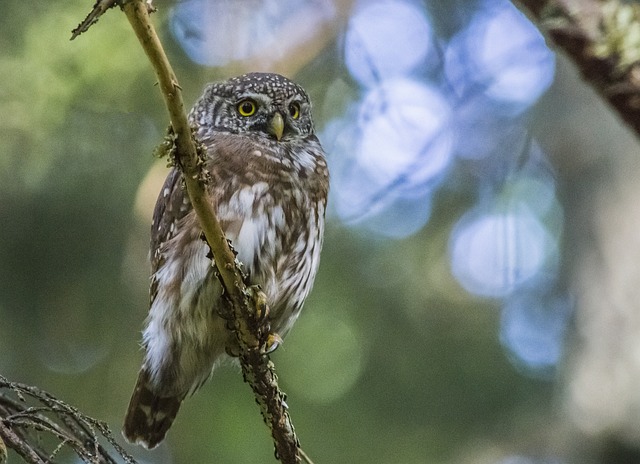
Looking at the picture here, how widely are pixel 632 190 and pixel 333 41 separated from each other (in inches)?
91.6

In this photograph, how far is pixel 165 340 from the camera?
373 cm

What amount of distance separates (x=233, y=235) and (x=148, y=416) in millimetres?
1106

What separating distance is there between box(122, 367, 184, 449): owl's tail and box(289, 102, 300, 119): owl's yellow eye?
4.54ft

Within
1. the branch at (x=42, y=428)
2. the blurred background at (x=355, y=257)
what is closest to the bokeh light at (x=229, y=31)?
the blurred background at (x=355, y=257)

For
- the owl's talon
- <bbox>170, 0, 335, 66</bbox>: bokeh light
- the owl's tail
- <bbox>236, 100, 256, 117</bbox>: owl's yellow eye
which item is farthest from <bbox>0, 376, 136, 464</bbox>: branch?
<bbox>170, 0, 335, 66</bbox>: bokeh light

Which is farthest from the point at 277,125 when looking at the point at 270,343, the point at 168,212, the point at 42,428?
the point at 42,428

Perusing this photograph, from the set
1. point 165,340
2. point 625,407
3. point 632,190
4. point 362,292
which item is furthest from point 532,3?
point 362,292

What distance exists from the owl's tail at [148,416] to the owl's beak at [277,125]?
48.9 inches

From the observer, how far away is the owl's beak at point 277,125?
3.90 m

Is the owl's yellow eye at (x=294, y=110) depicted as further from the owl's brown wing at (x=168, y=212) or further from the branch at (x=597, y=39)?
the branch at (x=597, y=39)

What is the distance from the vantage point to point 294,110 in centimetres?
412

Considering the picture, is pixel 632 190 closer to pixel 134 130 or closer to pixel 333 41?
pixel 333 41

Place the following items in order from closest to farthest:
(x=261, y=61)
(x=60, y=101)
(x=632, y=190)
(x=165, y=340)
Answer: (x=165, y=340), (x=632, y=190), (x=60, y=101), (x=261, y=61)

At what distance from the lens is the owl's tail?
155 inches
